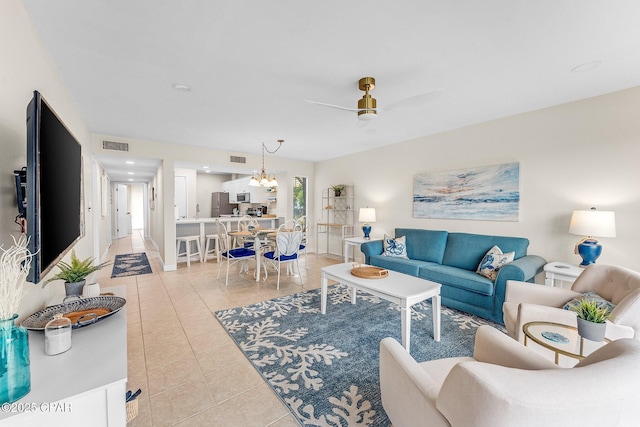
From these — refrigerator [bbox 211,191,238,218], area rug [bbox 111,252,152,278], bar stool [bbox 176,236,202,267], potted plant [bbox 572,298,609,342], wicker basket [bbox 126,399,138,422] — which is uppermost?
refrigerator [bbox 211,191,238,218]

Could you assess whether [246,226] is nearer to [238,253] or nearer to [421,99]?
[238,253]

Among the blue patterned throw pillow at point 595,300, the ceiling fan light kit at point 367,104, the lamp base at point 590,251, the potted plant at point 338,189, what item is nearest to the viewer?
the blue patterned throw pillow at point 595,300

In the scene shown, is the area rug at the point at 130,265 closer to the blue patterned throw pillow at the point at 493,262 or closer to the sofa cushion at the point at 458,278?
the sofa cushion at the point at 458,278

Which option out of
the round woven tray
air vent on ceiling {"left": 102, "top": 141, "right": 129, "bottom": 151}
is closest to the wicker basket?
the round woven tray

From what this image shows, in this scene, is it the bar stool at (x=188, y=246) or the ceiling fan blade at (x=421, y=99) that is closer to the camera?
the ceiling fan blade at (x=421, y=99)

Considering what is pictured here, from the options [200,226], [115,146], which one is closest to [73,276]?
[115,146]

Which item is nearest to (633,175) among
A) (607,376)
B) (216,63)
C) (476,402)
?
(607,376)

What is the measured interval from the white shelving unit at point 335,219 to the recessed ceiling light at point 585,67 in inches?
161

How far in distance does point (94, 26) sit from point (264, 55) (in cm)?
115

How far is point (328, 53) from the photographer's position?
6.74 feet

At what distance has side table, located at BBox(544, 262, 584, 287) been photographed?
2674 millimetres

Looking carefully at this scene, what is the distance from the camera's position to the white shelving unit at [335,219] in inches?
239

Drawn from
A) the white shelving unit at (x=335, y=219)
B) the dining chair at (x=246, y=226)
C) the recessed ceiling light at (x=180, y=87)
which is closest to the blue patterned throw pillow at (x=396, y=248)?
the white shelving unit at (x=335, y=219)

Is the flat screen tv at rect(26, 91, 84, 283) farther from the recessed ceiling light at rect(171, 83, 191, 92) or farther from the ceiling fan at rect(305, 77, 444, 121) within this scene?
the ceiling fan at rect(305, 77, 444, 121)
